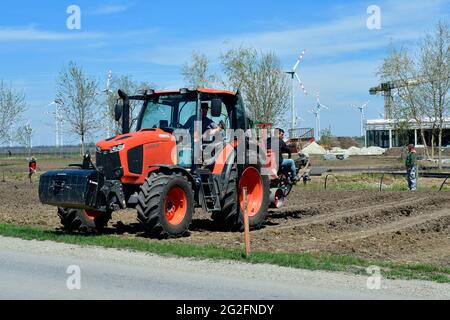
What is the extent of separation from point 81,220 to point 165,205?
86.4 inches

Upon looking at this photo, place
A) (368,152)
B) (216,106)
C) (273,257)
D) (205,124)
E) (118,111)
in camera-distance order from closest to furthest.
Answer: (273,257) < (216,106) < (205,124) < (118,111) < (368,152)

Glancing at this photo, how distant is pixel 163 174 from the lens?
44.3ft

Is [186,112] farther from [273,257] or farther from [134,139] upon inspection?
[273,257]

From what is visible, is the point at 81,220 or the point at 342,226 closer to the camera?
the point at 81,220

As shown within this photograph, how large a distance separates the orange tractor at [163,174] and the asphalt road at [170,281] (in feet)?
5.30

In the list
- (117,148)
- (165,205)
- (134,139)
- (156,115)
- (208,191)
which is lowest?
(165,205)

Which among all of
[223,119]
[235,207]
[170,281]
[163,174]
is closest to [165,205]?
[163,174]

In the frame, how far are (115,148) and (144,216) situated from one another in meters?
1.50

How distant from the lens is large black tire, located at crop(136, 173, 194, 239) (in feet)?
42.5

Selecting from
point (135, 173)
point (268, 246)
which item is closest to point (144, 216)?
point (135, 173)
